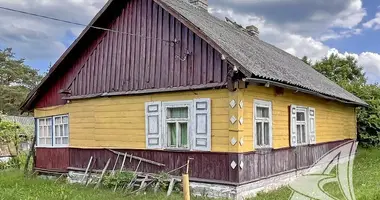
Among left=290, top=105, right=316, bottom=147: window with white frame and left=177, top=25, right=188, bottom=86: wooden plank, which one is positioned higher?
left=177, top=25, right=188, bottom=86: wooden plank

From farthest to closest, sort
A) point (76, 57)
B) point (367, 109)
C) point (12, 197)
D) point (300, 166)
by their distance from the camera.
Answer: point (367, 109)
point (76, 57)
point (300, 166)
point (12, 197)

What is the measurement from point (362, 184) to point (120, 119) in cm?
676

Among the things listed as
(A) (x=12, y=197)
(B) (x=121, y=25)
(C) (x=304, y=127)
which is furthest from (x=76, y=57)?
(C) (x=304, y=127)

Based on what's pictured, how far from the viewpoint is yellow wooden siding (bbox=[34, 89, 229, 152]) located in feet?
31.3

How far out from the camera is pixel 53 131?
14609 millimetres

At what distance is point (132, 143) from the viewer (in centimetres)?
1138

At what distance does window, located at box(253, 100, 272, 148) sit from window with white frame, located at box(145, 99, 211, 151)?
1.22 metres

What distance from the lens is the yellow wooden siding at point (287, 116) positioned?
382 inches

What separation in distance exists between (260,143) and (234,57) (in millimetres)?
2495

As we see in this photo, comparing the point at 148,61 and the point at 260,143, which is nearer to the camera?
the point at 260,143

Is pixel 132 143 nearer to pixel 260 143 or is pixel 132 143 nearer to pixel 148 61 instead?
pixel 148 61

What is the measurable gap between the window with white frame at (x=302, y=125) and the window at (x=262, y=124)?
148cm

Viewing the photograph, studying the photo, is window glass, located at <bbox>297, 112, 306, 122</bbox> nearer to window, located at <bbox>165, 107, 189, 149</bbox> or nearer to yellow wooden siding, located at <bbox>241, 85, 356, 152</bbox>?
yellow wooden siding, located at <bbox>241, 85, 356, 152</bbox>

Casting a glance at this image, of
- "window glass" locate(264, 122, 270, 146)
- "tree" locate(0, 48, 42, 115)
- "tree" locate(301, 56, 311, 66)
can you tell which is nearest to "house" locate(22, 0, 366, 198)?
"window glass" locate(264, 122, 270, 146)
